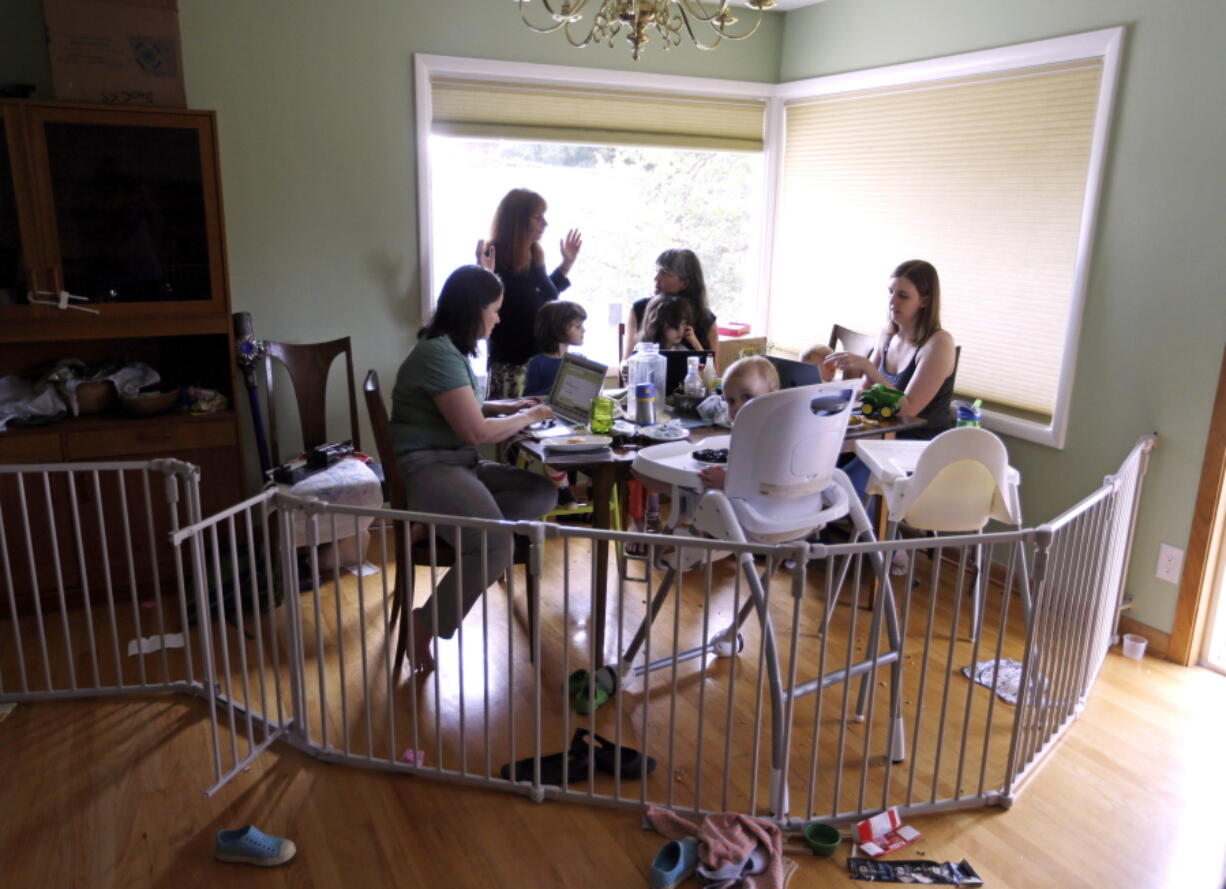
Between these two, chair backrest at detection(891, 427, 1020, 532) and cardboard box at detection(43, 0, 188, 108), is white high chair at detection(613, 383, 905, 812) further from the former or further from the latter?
cardboard box at detection(43, 0, 188, 108)

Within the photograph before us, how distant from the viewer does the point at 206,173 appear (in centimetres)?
345

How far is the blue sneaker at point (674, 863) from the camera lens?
211 centimetres

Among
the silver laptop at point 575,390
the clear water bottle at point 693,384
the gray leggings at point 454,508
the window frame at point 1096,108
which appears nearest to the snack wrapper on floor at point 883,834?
the gray leggings at point 454,508

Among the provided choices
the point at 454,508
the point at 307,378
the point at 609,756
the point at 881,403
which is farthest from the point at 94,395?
the point at 881,403

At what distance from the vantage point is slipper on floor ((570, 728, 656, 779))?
8.34ft

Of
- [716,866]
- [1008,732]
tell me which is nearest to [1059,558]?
[1008,732]

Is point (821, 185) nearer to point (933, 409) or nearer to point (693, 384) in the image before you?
point (933, 409)

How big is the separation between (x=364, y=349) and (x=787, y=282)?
2.31 meters

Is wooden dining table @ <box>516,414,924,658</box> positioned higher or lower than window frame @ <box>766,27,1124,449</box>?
lower

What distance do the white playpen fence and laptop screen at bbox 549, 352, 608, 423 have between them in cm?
61

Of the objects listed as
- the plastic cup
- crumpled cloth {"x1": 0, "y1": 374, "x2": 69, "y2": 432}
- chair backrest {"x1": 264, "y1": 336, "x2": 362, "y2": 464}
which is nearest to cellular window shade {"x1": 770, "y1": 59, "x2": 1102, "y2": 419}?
the plastic cup

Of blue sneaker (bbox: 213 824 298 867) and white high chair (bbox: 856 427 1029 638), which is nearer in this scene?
blue sneaker (bbox: 213 824 298 867)

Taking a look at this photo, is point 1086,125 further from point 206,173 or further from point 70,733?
point 70,733

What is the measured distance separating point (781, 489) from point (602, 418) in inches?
33.7
